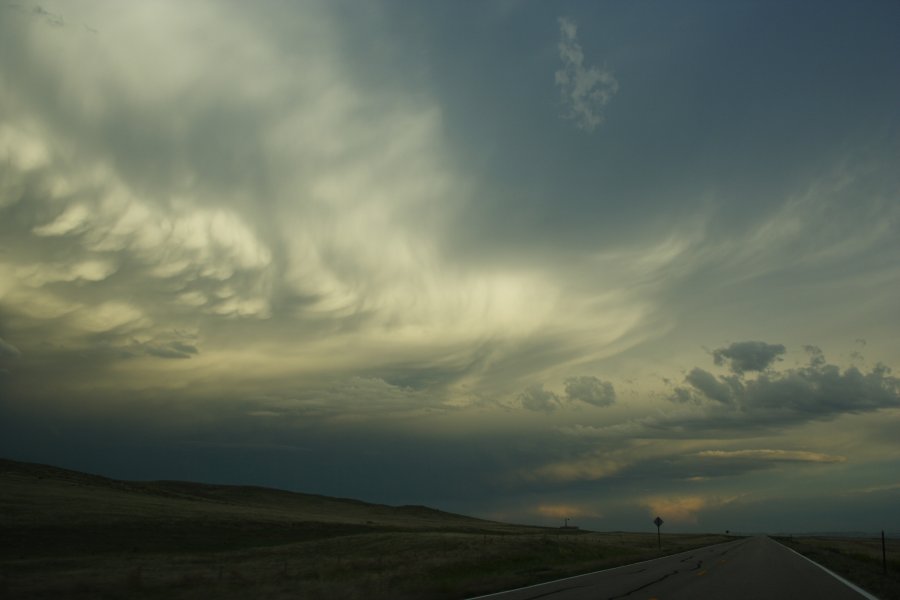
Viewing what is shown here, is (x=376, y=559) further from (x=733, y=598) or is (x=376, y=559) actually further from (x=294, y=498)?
(x=294, y=498)

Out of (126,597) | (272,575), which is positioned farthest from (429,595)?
(272,575)

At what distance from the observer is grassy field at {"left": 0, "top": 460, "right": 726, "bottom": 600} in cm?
2491

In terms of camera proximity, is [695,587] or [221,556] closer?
[695,587]

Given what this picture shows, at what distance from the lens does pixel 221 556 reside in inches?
1756

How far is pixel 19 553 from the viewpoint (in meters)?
40.7

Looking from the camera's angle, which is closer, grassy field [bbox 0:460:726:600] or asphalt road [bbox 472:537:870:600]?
asphalt road [bbox 472:537:870:600]

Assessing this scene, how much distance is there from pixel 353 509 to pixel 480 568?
14450 centimetres

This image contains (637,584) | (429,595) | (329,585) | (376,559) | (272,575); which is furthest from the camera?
(376,559)

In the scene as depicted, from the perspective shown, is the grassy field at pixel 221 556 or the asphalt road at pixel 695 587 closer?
the asphalt road at pixel 695 587

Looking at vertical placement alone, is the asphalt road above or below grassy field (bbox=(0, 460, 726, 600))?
above

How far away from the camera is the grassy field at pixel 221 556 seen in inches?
981

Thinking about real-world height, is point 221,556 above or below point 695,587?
below

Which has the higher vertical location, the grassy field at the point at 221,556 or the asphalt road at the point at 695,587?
the asphalt road at the point at 695,587

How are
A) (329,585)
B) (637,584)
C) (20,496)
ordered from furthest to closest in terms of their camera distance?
1. (20,496)
2. (329,585)
3. (637,584)
